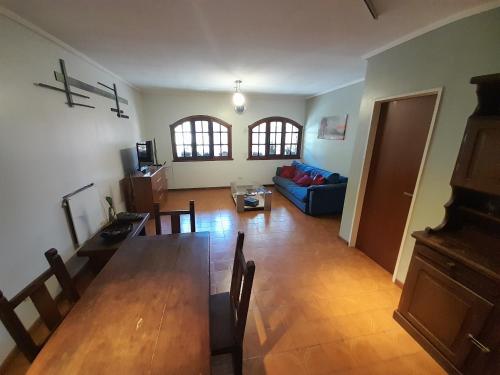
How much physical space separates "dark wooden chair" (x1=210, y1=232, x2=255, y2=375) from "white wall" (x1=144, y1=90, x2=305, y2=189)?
184 inches

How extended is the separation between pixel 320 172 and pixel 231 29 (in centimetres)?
354

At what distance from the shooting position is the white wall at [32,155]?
1.56m

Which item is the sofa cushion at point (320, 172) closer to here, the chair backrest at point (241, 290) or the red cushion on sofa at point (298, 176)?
the red cushion on sofa at point (298, 176)

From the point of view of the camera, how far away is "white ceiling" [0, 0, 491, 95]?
5.09ft

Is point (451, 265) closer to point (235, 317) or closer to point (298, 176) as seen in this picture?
point (235, 317)

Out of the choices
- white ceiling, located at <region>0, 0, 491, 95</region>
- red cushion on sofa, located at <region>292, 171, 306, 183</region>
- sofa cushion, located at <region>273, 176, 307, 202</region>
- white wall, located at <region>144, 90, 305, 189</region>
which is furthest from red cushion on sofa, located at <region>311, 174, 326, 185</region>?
white ceiling, located at <region>0, 0, 491, 95</region>

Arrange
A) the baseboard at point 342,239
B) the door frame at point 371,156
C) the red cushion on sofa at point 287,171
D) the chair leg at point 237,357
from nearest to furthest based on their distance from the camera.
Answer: the chair leg at point 237,357, the door frame at point 371,156, the baseboard at point 342,239, the red cushion on sofa at point 287,171

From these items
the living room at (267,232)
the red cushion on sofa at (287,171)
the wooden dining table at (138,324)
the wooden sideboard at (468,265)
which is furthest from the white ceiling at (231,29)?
the red cushion on sofa at (287,171)

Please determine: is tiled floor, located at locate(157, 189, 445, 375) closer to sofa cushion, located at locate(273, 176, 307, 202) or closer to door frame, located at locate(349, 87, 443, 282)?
door frame, located at locate(349, 87, 443, 282)

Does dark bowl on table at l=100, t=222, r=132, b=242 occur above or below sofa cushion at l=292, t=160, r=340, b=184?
below

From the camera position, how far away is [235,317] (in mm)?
1268

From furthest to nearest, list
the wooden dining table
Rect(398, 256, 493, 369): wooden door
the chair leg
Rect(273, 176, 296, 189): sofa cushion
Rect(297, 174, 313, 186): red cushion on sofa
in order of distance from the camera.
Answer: Rect(273, 176, 296, 189): sofa cushion
Rect(297, 174, 313, 186): red cushion on sofa
Rect(398, 256, 493, 369): wooden door
the chair leg
the wooden dining table

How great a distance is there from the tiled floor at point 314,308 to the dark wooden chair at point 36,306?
917 millimetres

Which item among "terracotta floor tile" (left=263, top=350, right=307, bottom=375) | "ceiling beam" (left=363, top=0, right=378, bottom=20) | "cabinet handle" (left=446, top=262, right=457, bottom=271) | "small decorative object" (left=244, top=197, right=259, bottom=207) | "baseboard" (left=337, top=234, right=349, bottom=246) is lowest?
"terracotta floor tile" (left=263, top=350, right=307, bottom=375)
